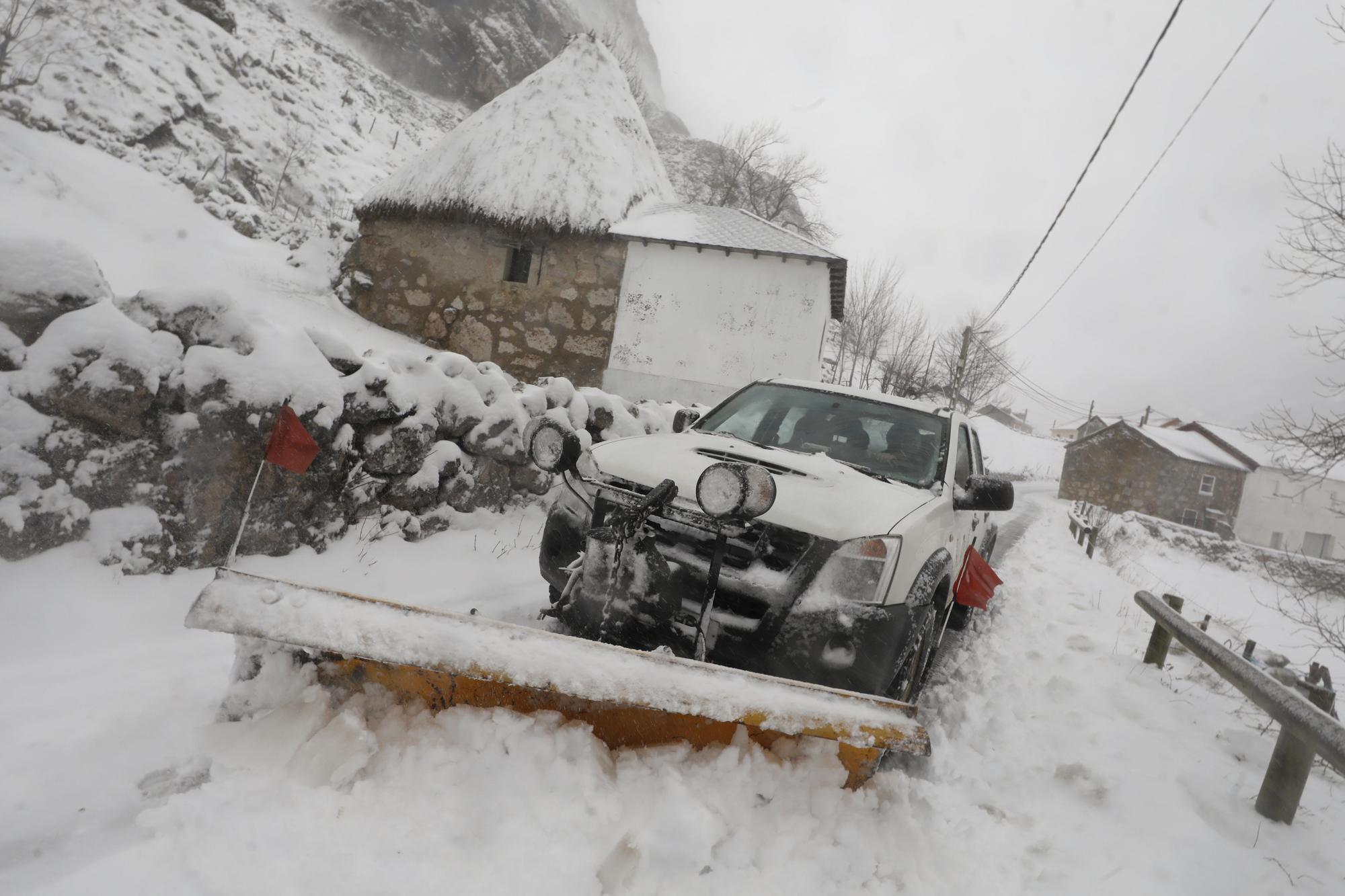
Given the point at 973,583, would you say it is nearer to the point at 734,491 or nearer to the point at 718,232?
the point at 734,491

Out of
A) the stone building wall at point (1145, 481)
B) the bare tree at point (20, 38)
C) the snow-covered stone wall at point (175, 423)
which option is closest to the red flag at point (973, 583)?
the snow-covered stone wall at point (175, 423)

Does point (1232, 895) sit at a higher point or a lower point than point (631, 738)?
lower

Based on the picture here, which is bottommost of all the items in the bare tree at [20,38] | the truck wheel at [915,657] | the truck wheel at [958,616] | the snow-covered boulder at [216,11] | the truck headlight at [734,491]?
the truck wheel at [958,616]

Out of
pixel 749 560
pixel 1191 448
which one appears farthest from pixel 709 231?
pixel 1191 448

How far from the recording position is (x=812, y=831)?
5.93 ft

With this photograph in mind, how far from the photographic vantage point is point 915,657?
108 inches

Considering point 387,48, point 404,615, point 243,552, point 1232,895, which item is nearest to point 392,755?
point 404,615

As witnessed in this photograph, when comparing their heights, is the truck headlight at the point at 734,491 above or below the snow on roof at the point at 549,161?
below

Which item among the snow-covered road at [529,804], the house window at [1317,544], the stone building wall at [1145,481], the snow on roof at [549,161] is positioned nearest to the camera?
the snow-covered road at [529,804]

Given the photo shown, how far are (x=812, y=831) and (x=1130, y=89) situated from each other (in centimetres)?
915

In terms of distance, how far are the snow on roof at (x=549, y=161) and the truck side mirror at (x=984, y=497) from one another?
887 cm

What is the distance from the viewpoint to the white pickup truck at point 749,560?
88.0 inches

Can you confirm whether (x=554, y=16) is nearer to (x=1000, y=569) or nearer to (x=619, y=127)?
(x=619, y=127)

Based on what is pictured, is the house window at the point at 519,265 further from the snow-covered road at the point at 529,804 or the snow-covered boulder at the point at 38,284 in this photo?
the snow-covered road at the point at 529,804
